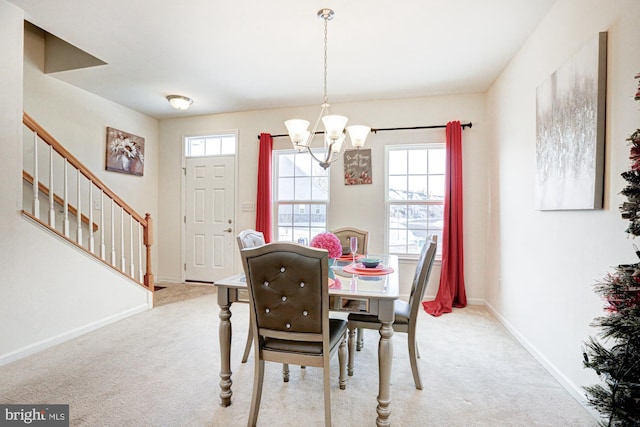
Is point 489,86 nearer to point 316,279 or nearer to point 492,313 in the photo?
point 492,313

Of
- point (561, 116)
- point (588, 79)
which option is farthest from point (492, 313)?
point (588, 79)

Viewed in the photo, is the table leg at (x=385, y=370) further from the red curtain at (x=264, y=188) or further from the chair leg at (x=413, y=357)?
the red curtain at (x=264, y=188)

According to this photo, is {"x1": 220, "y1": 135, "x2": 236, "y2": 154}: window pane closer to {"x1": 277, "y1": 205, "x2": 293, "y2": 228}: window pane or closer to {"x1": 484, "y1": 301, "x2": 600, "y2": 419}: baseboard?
{"x1": 277, "y1": 205, "x2": 293, "y2": 228}: window pane

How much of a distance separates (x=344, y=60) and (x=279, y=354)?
8.67 feet

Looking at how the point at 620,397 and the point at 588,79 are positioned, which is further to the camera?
the point at 588,79

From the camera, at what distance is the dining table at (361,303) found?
5.17 ft

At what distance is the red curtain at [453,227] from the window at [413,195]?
22cm

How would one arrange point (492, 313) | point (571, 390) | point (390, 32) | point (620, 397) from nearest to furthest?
point (620, 397) → point (571, 390) → point (390, 32) → point (492, 313)

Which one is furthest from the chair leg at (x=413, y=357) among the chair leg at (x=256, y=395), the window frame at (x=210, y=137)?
the window frame at (x=210, y=137)

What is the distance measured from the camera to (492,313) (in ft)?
11.2

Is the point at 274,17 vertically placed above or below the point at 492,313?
above

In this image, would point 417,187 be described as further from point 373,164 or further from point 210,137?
point 210,137

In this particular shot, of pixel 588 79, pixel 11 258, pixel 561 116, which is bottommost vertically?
pixel 11 258

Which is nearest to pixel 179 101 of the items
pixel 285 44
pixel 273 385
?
pixel 285 44
